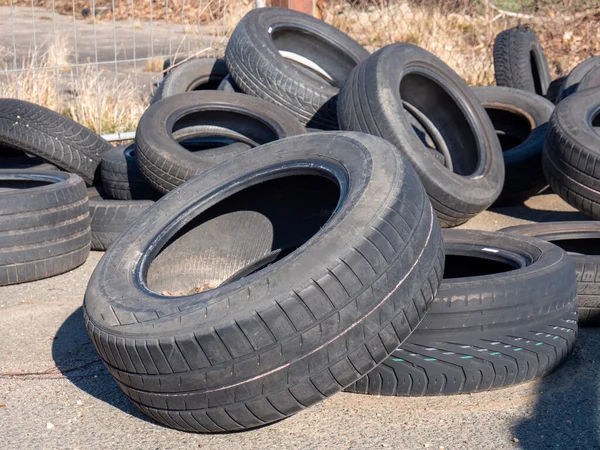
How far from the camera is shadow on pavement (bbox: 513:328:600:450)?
297 centimetres

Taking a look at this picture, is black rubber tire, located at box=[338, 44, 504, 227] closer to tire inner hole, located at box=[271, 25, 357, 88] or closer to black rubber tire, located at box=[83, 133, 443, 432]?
tire inner hole, located at box=[271, 25, 357, 88]

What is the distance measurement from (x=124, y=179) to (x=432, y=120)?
8.03ft

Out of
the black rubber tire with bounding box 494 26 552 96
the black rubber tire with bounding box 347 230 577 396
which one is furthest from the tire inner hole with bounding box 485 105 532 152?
the black rubber tire with bounding box 347 230 577 396

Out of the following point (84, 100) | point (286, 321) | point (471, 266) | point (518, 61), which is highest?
point (286, 321)

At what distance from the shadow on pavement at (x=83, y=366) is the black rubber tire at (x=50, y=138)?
2105mm

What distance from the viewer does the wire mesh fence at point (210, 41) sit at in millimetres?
8719

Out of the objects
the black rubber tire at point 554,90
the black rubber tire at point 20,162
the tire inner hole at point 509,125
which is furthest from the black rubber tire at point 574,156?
the black rubber tire at point 20,162

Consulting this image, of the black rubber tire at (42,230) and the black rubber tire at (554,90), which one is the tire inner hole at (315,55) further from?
the black rubber tire at (42,230)

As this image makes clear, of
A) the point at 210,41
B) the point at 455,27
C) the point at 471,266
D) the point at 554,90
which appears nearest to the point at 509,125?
the point at 554,90

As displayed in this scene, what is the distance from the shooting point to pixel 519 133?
7316 millimetres

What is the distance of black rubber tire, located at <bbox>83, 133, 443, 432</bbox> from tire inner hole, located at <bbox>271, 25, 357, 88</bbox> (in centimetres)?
437

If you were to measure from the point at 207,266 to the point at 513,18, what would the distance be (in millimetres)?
10866

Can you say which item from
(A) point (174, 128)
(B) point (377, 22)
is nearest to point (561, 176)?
(A) point (174, 128)

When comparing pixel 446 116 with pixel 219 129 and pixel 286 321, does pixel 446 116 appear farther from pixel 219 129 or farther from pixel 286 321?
pixel 286 321
